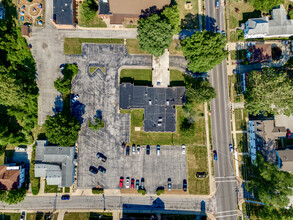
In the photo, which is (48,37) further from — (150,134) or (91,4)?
(150,134)

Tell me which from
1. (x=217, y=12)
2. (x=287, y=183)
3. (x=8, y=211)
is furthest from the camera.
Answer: (x=217, y=12)

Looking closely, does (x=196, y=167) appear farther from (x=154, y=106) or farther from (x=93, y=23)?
(x=93, y=23)

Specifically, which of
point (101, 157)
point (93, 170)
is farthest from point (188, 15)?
point (93, 170)

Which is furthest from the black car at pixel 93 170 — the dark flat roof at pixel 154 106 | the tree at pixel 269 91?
the tree at pixel 269 91

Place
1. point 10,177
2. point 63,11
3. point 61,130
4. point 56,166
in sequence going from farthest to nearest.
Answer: point 63,11, point 56,166, point 10,177, point 61,130

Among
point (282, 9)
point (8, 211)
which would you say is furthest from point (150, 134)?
point (282, 9)

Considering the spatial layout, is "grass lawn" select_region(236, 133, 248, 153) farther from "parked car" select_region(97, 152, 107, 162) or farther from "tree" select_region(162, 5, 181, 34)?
"parked car" select_region(97, 152, 107, 162)
